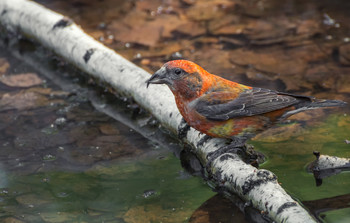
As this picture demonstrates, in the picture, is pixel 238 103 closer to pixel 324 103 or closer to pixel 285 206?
pixel 324 103

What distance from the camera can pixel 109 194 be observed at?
15.5ft

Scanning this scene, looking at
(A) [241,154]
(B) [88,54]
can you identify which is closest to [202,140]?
(A) [241,154]

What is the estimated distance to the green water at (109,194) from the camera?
4.43 m

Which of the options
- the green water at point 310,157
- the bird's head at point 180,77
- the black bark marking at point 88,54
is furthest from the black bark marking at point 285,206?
the black bark marking at point 88,54

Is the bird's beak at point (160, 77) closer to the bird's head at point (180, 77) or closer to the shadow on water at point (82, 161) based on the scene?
the bird's head at point (180, 77)

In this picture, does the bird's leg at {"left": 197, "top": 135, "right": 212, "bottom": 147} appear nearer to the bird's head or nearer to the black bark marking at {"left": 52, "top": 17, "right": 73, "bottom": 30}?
the bird's head

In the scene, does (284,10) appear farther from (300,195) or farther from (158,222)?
(158,222)

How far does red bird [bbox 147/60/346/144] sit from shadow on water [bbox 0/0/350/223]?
410 millimetres

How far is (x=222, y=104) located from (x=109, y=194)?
1385 millimetres

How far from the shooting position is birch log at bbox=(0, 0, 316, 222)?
4090mm

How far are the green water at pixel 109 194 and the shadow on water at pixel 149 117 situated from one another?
11 mm

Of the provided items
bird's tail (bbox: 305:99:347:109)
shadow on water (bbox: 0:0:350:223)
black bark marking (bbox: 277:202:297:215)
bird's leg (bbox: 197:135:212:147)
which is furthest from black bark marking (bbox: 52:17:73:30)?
black bark marking (bbox: 277:202:297:215)

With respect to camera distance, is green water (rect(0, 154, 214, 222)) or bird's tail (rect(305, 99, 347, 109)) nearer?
green water (rect(0, 154, 214, 222))

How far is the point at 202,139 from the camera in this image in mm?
5164
